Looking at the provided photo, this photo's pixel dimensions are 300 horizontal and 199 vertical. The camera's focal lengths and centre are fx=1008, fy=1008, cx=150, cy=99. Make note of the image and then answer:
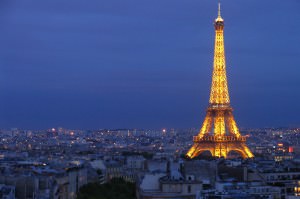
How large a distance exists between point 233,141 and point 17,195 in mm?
39768

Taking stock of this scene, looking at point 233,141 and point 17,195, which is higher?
point 233,141

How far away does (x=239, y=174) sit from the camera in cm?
4397

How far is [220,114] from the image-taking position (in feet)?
231

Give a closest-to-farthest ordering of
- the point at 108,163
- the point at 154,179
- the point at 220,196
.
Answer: the point at 220,196 → the point at 154,179 → the point at 108,163

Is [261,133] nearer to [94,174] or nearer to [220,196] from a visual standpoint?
[94,174]

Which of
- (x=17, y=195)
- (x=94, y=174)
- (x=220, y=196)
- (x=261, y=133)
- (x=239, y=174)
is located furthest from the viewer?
(x=261, y=133)

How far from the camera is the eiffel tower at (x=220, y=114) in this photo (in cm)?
7025

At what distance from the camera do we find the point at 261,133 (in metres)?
180

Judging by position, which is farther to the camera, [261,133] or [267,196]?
[261,133]

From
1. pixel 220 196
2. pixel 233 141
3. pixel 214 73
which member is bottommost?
pixel 220 196

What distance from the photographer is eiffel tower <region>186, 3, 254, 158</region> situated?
230 feet

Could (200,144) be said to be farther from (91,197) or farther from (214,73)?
(91,197)

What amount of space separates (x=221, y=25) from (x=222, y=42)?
1281 mm

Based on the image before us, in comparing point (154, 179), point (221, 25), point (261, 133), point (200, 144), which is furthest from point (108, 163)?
point (261, 133)
